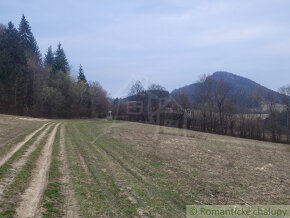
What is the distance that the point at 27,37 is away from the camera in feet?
251

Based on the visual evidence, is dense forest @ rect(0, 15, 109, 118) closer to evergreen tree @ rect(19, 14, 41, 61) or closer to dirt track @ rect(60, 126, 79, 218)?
evergreen tree @ rect(19, 14, 41, 61)

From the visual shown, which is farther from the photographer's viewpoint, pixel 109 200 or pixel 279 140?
pixel 279 140

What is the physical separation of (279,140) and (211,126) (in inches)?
773

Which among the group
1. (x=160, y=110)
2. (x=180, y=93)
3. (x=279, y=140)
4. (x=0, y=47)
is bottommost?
(x=279, y=140)

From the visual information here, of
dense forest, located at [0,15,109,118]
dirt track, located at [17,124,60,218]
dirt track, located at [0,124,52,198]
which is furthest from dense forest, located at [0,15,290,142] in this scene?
dirt track, located at [17,124,60,218]

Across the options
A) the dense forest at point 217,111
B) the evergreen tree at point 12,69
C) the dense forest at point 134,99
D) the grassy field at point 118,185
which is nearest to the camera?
the grassy field at point 118,185

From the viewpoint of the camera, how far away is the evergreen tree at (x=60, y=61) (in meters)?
82.4

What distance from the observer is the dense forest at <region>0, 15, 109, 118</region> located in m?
66.1

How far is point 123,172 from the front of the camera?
42.7 ft

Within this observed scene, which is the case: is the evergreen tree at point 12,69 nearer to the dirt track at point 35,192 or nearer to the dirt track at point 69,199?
the dirt track at point 35,192

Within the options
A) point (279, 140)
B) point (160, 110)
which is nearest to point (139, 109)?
point (160, 110)

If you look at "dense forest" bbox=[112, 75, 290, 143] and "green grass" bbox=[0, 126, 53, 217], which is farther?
"dense forest" bbox=[112, 75, 290, 143]

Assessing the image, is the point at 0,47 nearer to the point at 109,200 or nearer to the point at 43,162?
the point at 43,162

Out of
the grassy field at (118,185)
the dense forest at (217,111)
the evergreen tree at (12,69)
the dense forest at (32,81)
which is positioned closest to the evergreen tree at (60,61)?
the dense forest at (32,81)
